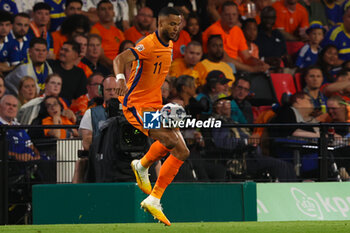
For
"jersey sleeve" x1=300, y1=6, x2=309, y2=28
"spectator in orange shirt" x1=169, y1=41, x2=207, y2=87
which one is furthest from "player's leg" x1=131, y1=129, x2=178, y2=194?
"jersey sleeve" x1=300, y1=6, x2=309, y2=28

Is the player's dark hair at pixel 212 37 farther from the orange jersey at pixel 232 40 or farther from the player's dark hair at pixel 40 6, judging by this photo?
the player's dark hair at pixel 40 6

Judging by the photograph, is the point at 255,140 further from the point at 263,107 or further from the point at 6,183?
the point at 6,183

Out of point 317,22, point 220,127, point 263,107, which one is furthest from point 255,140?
point 317,22

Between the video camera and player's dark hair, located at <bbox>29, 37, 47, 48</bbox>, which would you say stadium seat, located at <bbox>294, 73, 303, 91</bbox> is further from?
the video camera

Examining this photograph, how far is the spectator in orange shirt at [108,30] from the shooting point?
43.8 ft

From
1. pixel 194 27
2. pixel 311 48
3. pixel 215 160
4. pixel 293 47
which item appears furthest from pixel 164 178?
pixel 293 47

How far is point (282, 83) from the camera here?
1334 centimetres

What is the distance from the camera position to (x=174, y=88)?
38.3 feet

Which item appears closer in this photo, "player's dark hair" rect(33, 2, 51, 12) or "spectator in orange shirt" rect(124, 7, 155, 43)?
"player's dark hair" rect(33, 2, 51, 12)

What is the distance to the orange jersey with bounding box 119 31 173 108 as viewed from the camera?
771 cm

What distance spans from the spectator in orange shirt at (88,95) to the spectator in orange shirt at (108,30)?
4.28ft

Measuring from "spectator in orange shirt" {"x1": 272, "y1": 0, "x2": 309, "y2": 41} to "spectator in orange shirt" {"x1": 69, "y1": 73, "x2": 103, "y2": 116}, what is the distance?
5027 millimetres

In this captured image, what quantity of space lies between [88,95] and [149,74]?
14.3 ft

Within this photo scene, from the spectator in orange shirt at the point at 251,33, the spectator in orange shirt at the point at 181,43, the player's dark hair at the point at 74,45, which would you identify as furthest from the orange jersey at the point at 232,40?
the player's dark hair at the point at 74,45
